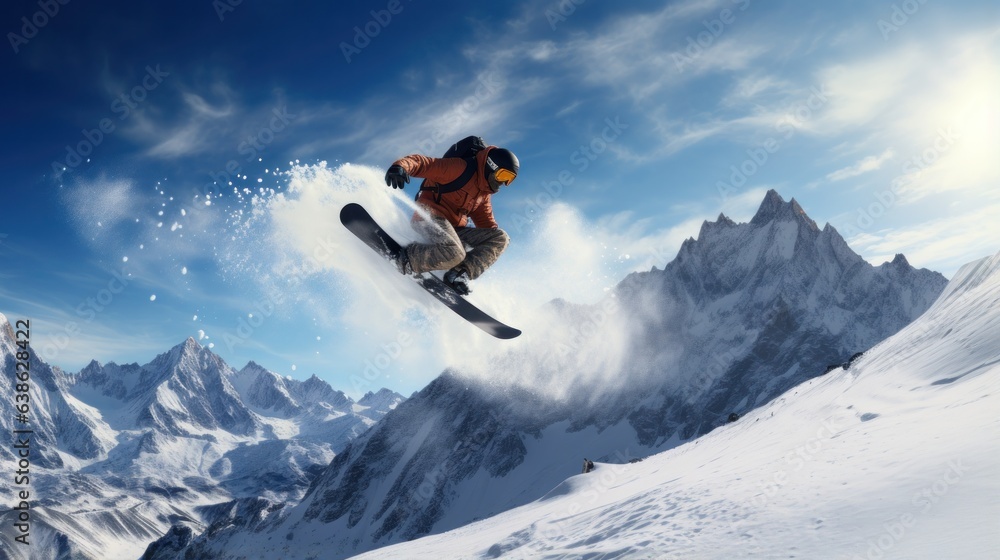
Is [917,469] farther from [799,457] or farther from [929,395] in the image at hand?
[929,395]

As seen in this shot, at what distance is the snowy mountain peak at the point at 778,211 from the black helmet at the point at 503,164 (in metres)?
197

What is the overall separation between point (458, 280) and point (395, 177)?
3.11m

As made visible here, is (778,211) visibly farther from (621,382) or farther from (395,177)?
(395,177)

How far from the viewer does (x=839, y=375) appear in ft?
64.1

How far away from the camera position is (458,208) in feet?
34.9

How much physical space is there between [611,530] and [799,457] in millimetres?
3287

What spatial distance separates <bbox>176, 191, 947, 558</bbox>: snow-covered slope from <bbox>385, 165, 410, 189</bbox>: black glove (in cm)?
14179

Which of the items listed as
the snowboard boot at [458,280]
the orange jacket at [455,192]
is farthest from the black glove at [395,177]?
the snowboard boot at [458,280]

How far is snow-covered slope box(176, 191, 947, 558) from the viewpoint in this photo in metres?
154

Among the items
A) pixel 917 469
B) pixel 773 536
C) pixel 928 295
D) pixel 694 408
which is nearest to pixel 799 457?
pixel 917 469

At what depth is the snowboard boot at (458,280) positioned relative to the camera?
1145 cm

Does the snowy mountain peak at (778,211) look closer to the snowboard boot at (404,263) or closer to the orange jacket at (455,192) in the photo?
the orange jacket at (455,192)

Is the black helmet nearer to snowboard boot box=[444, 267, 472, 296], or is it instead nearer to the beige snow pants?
the beige snow pants

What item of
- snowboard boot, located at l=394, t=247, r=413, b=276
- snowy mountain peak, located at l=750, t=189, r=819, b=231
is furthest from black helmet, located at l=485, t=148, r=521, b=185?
snowy mountain peak, located at l=750, t=189, r=819, b=231
